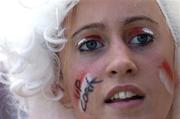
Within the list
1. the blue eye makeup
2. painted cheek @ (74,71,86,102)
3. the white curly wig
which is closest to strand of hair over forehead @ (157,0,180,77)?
the white curly wig

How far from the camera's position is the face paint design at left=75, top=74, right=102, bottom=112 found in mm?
1575

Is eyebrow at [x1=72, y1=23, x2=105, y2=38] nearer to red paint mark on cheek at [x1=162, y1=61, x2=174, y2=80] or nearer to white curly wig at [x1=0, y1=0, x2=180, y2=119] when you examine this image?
white curly wig at [x1=0, y1=0, x2=180, y2=119]

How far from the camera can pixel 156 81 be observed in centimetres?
156

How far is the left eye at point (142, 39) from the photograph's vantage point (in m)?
1.60

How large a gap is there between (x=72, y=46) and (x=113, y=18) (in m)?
0.18

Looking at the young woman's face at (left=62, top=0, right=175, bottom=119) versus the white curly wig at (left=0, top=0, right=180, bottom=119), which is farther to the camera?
the white curly wig at (left=0, top=0, right=180, bottom=119)

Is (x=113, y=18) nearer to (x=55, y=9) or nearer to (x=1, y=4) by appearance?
(x=55, y=9)

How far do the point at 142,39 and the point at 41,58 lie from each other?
365 mm

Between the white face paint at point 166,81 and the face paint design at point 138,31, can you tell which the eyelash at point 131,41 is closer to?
the face paint design at point 138,31

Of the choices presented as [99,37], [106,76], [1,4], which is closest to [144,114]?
[106,76]

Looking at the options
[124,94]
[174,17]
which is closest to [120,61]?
[124,94]

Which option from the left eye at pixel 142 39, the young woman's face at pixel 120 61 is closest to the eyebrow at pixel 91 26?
the young woman's face at pixel 120 61

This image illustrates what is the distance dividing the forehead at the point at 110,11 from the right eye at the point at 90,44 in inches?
2.2

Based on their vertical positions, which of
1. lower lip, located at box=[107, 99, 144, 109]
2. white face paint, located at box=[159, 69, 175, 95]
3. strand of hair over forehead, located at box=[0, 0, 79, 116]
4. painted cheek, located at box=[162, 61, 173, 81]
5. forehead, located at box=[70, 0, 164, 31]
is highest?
forehead, located at box=[70, 0, 164, 31]
